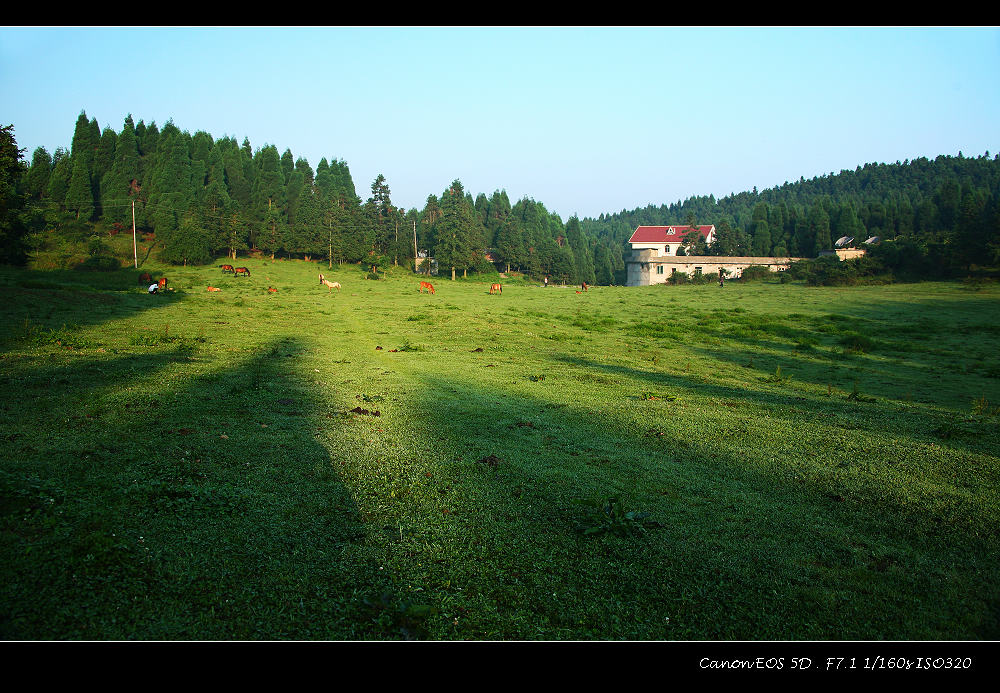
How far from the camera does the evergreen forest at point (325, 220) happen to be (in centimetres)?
5772

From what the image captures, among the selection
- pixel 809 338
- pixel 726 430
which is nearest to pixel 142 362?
pixel 726 430

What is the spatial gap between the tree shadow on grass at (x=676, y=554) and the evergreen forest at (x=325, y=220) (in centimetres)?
5333

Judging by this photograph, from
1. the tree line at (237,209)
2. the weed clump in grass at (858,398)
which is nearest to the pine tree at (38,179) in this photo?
the tree line at (237,209)

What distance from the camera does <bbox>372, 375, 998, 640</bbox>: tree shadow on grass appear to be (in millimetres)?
4000

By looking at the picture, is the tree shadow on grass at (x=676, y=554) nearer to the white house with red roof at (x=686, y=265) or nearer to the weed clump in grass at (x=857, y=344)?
the weed clump in grass at (x=857, y=344)

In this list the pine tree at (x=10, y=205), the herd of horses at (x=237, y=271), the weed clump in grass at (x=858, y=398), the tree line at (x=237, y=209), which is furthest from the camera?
the tree line at (x=237, y=209)

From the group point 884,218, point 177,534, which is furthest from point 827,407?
point 884,218

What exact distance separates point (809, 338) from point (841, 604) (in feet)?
70.6

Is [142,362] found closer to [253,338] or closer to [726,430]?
[253,338]

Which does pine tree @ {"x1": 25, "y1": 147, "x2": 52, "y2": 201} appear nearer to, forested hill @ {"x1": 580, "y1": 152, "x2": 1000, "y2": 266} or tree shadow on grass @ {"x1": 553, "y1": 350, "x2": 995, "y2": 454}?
tree shadow on grass @ {"x1": 553, "y1": 350, "x2": 995, "y2": 454}

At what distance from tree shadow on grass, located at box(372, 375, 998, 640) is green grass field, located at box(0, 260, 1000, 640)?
25 mm

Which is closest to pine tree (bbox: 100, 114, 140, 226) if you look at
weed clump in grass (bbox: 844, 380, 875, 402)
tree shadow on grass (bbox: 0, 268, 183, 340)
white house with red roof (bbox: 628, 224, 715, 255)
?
tree shadow on grass (bbox: 0, 268, 183, 340)

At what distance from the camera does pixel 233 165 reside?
90.5 m

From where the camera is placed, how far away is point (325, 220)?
252 feet
